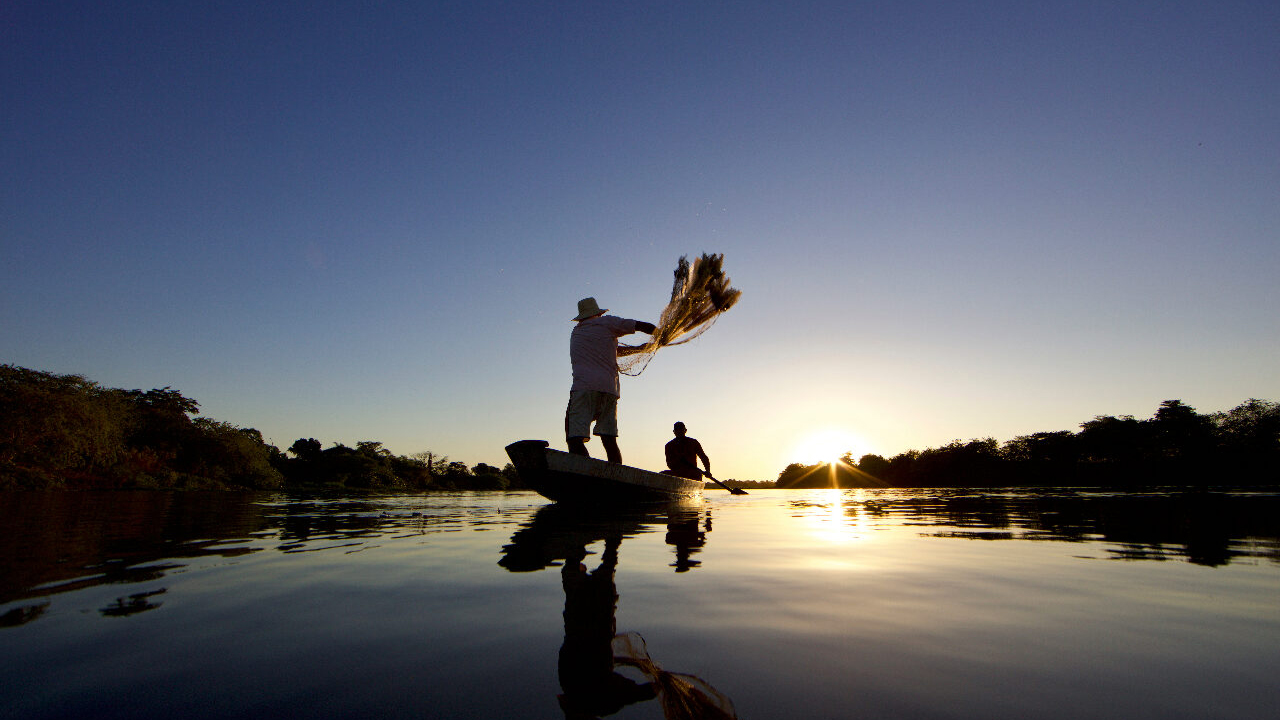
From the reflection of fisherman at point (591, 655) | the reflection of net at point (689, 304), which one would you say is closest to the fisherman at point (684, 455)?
the reflection of net at point (689, 304)

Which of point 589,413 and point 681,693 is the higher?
point 589,413

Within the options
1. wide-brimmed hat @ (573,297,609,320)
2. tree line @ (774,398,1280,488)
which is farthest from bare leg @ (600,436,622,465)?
tree line @ (774,398,1280,488)

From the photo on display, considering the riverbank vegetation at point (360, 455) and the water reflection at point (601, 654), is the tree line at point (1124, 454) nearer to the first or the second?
the riverbank vegetation at point (360, 455)

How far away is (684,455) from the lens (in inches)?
516

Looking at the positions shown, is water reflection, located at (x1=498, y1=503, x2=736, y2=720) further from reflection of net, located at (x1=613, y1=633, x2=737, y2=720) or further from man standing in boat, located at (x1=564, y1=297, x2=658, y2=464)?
man standing in boat, located at (x1=564, y1=297, x2=658, y2=464)

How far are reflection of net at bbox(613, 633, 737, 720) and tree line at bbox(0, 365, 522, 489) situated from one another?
70.0 ft

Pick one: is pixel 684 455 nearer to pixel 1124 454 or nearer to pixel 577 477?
pixel 577 477

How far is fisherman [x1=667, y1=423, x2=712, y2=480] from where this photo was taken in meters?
12.9

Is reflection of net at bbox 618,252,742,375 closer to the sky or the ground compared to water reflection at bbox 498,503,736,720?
closer to the sky

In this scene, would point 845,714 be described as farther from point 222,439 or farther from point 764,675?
point 222,439

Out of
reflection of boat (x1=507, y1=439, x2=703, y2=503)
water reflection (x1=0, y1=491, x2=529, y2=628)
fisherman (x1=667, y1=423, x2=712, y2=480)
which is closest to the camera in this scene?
water reflection (x1=0, y1=491, x2=529, y2=628)

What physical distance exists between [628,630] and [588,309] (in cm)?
757

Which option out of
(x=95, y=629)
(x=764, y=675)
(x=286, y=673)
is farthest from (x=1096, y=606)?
(x=95, y=629)

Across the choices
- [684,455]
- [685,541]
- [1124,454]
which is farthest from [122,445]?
[1124,454]
